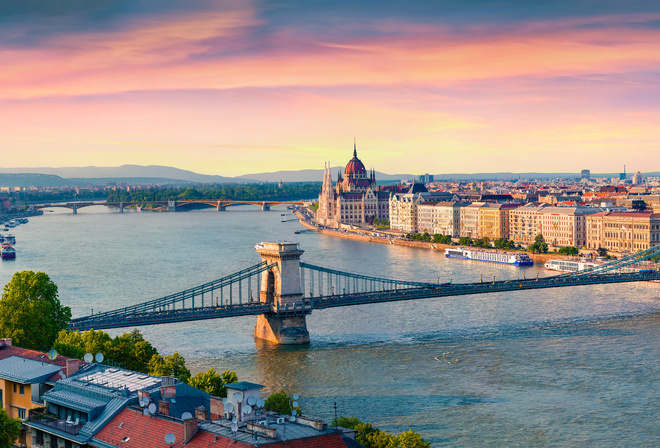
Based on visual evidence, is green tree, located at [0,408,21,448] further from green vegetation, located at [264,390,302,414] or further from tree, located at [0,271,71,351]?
tree, located at [0,271,71,351]

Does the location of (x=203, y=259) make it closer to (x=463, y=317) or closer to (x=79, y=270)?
(x=79, y=270)

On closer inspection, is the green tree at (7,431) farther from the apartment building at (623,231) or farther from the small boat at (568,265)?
the apartment building at (623,231)

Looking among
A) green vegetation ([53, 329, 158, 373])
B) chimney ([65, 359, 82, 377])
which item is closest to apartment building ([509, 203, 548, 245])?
green vegetation ([53, 329, 158, 373])

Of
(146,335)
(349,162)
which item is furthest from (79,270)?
(349,162)

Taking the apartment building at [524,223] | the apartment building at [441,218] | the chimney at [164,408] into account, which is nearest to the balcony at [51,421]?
the chimney at [164,408]

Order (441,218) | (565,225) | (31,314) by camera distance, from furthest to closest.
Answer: (441,218) → (565,225) → (31,314)

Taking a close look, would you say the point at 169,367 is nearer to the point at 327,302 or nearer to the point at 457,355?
the point at 457,355

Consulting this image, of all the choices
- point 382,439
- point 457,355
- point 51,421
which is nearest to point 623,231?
point 457,355
